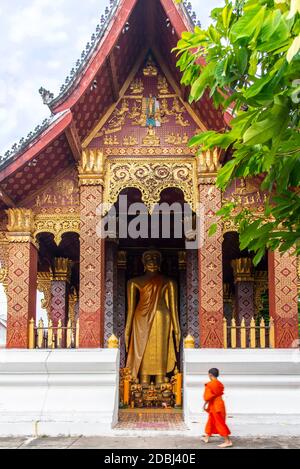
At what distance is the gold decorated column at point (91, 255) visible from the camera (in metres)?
8.73

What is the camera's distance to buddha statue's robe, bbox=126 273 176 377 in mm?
11242

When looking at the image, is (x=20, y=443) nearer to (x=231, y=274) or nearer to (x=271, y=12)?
(x=271, y=12)

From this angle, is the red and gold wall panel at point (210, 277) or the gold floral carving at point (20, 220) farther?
the gold floral carving at point (20, 220)

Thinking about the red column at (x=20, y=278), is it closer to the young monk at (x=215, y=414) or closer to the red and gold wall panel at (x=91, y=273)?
the red and gold wall panel at (x=91, y=273)

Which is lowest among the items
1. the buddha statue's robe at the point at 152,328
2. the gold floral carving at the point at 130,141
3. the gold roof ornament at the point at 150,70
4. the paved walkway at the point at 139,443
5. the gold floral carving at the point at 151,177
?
the paved walkway at the point at 139,443

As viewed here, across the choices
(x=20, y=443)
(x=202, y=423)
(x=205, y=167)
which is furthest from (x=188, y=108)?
(x=20, y=443)

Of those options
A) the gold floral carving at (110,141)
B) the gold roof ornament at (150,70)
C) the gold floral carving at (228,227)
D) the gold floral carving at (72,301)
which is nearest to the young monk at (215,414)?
the gold floral carving at (228,227)

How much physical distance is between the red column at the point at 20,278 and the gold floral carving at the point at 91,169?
102 cm

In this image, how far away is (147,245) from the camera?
12.7m

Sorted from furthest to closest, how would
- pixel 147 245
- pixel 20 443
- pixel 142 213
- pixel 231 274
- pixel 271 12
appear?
pixel 231 274, pixel 147 245, pixel 142 213, pixel 20 443, pixel 271 12

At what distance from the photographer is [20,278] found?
357 inches

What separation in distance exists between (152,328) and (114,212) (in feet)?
7.76

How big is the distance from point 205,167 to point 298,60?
6.20m
